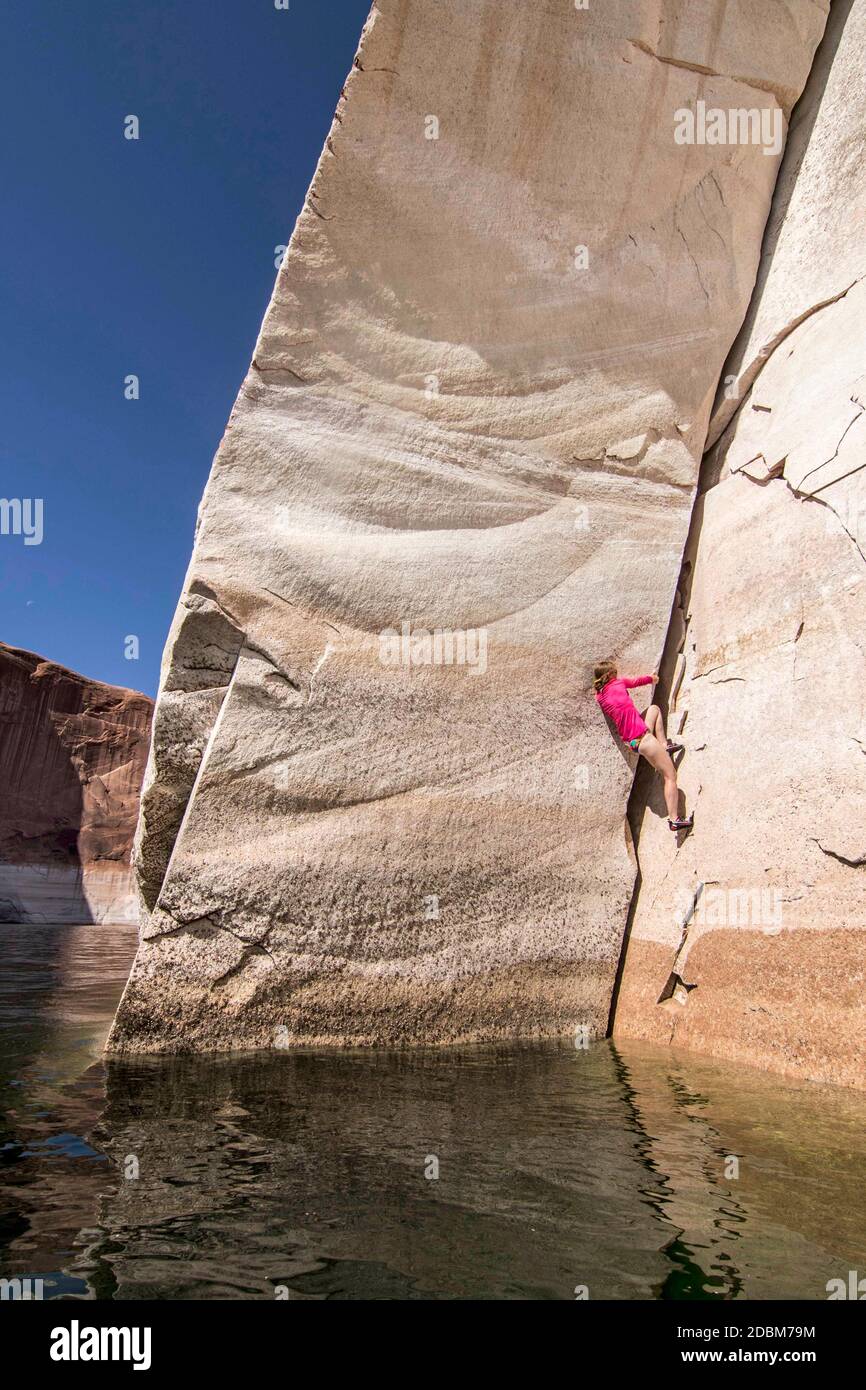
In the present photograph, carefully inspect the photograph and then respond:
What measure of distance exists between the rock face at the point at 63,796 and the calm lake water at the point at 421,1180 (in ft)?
76.8

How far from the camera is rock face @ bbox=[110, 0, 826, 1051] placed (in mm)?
3908

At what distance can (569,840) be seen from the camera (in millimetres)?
4371

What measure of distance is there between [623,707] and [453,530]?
4.55 feet

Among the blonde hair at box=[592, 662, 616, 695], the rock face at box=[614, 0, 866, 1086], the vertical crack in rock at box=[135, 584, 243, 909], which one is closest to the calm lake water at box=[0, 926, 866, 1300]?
the rock face at box=[614, 0, 866, 1086]

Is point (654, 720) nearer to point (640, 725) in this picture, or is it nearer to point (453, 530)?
point (640, 725)

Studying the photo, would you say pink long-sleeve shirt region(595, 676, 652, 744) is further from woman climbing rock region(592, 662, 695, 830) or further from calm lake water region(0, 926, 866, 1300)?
calm lake water region(0, 926, 866, 1300)

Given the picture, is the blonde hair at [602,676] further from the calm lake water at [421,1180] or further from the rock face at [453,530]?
the calm lake water at [421,1180]

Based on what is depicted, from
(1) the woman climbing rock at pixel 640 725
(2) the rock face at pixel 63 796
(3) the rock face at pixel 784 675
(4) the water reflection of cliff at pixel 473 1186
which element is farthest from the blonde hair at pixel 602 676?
(2) the rock face at pixel 63 796

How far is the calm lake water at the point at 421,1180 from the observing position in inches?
62.0

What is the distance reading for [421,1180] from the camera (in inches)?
80.4

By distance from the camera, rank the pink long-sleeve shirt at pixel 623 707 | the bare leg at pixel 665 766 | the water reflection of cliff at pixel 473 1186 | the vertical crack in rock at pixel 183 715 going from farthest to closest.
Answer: the pink long-sleeve shirt at pixel 623 707, the bare leg at pixel 665 766, the vertical crack in rock at pixel 183 715, the water reflection of cliff at pixel 473 1186

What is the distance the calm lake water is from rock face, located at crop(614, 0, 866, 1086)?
0.45 metres

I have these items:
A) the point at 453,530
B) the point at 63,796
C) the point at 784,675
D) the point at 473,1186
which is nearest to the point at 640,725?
the point at 784,675
